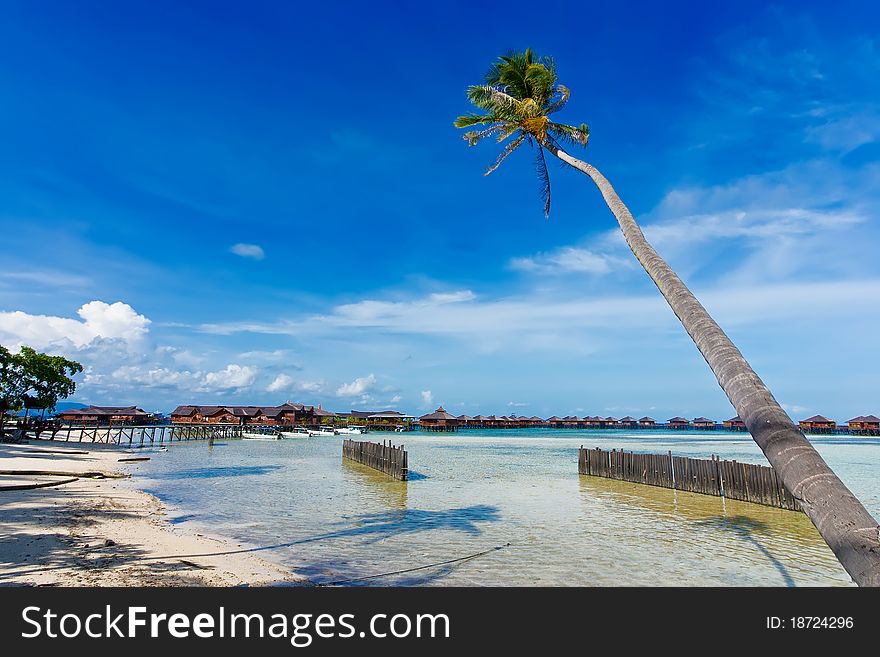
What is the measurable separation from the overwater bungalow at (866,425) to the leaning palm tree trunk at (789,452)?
463ft

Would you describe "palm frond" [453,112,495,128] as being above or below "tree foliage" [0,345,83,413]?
above

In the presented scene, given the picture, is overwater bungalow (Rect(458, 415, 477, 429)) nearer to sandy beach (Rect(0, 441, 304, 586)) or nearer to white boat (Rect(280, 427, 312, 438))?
white boat (Rect(280, 427, 312, 438))

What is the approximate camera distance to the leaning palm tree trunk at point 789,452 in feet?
11.4

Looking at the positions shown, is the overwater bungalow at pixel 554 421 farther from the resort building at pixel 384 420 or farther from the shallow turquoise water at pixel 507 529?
the shallow turquoise water at pixel 507 529

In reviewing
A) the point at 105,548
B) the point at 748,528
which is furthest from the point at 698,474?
the point at 105,548

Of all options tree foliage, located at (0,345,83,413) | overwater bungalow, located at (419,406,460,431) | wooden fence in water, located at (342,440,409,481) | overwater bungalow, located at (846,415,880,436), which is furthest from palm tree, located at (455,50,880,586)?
overwater bungalow, located at (846,415,880,436)

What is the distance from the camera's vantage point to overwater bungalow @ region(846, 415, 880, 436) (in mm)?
110006

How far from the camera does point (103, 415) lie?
287ft

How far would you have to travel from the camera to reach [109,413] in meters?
88.1

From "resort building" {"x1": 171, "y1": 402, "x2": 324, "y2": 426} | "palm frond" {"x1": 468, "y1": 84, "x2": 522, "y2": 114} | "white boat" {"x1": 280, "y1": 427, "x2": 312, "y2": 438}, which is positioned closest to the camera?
"palm frond" {"x1": 468, "y1": 84, "x2": 522, "y2": 114}

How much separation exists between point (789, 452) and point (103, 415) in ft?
347

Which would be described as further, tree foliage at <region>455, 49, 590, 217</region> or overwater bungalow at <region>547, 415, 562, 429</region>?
overwater bungalow at <region>547, 415, 562, 429</region>

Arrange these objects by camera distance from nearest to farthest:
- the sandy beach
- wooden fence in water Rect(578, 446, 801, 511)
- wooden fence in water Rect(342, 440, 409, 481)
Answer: the sandy beach, wooden fence in water Rect(578, 446, 801, 511), wooden fence in water Rect(342, 440, 409, 481)

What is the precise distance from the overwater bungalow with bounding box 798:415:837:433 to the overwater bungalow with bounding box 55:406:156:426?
6058 inches
